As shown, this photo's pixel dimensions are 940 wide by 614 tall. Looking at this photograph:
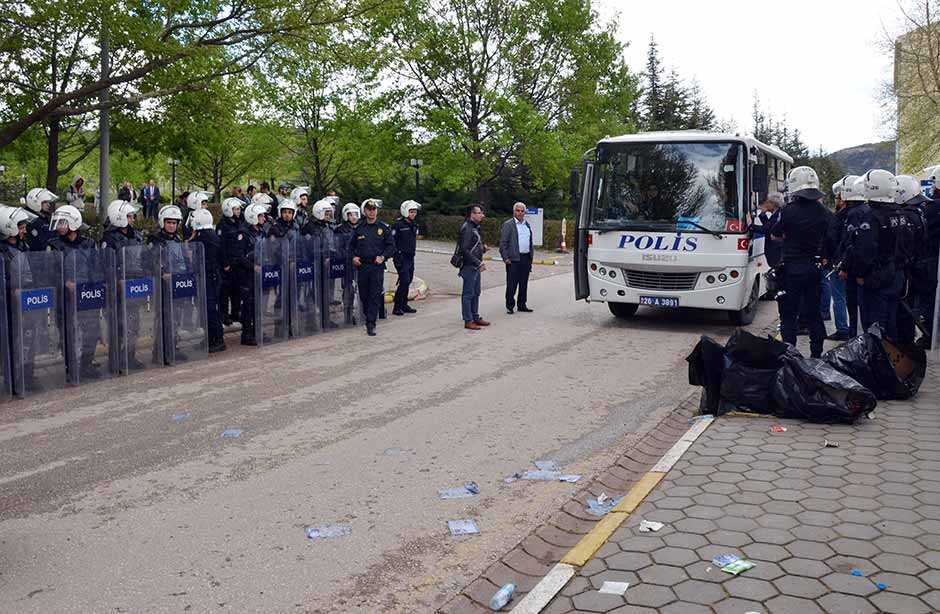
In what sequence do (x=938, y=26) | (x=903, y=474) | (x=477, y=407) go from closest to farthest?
(x=903, y=474)
(x=477, y=407)
(x=938, y=26)

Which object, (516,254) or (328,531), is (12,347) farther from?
(516,254)

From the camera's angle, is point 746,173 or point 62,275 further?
point 746,173

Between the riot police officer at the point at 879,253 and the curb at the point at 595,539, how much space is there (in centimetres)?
339

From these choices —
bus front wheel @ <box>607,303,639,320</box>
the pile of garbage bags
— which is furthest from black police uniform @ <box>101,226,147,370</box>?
bus front wheel @ <box>607,303,639,320</box>

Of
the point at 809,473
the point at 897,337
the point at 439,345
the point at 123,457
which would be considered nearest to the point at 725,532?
the point at 809,473

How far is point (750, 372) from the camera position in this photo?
751 centimetres

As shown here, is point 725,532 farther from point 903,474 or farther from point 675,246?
point 675,246

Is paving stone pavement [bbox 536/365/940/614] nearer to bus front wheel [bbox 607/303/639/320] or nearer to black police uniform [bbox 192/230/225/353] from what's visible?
black police uniform [bbox 192/230/225/353]

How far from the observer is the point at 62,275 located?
9320 millimetres

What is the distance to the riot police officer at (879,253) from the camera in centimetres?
870

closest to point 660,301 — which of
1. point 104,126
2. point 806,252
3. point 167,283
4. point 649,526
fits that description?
point 806,252

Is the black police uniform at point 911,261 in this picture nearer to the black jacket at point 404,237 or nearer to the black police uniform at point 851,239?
the black police uniform at point 851,239

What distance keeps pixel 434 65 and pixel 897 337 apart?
26.4m

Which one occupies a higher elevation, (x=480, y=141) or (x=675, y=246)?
(x=480, y=141)
